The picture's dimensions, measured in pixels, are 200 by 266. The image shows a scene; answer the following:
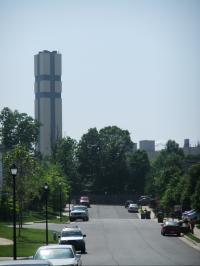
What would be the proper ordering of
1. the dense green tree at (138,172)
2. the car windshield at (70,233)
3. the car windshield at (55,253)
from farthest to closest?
the dense green tree at (138,172)
the car windshield at (70,233)
the car windshield at (55,253)

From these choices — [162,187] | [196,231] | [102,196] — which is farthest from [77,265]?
[102,196]

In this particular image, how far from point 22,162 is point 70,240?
20.7 metres

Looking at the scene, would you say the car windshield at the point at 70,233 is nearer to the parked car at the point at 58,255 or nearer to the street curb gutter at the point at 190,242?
the street curb gutter at the point at 190,242

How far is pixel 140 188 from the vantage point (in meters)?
142

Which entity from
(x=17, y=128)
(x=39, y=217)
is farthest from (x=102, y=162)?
(x=39, y=217)

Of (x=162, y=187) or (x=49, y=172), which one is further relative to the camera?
(x=162, y=187)

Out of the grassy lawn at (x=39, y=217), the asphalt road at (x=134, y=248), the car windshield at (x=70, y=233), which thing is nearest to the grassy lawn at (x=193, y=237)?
the asphalt road at (x=134, y=248)

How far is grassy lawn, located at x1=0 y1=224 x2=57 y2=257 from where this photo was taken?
39531 millimetres

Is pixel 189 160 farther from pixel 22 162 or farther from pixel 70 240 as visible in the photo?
pixel 70 240

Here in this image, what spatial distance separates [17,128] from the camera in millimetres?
139375

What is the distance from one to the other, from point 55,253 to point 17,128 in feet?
379

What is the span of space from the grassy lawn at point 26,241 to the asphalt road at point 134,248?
10.3 feet

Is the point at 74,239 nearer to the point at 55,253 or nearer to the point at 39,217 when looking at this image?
the point at 55,253

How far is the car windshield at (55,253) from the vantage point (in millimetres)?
24480
